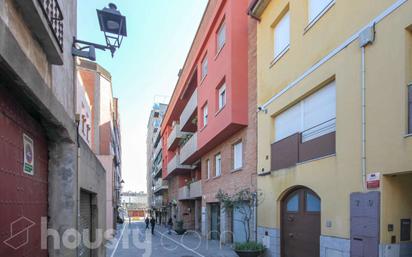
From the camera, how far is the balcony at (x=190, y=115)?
24859 millimetres

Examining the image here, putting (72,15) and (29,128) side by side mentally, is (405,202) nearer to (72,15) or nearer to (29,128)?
(29,128)

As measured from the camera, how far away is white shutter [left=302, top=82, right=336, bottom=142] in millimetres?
9469

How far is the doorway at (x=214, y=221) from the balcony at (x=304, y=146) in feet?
33.2

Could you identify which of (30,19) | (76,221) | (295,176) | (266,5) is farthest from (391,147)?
(266,5)

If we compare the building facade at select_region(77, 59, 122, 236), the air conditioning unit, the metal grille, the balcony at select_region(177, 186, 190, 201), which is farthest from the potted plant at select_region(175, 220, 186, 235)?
the metal grille

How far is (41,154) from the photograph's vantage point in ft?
17.8

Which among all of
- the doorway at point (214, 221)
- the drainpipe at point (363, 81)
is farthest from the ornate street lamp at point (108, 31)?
the doorway at point (214, 221)

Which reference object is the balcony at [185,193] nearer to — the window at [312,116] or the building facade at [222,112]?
the building facade at [222,112]

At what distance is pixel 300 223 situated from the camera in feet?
35.8

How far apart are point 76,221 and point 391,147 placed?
5727 mm

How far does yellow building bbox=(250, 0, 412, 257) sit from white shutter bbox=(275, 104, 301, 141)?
0.11 feet

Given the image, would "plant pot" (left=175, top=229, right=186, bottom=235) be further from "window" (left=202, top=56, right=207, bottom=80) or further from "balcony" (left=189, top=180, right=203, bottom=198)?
"window" (left=202, top=56, right=207, bottom=80)

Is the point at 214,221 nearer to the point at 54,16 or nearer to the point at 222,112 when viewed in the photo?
the point at 222,112

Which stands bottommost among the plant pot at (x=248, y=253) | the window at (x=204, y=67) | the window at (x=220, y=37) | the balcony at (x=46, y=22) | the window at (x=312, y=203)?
the plant pot at (x=248, y=253)
